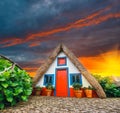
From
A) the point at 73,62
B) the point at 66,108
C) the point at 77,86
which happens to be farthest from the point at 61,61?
the point at 66,108

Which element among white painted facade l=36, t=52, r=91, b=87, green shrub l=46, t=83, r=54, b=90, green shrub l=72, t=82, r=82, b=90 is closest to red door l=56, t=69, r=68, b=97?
white painted facade l=36, t=52, r=91, b=87

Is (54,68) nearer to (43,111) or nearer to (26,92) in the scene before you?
(26,92)

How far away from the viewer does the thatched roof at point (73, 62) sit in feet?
48.8

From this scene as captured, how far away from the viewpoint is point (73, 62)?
1603cm

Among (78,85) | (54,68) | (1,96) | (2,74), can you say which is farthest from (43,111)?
(54,68)

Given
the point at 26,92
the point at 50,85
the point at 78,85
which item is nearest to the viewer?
the point at 26,92

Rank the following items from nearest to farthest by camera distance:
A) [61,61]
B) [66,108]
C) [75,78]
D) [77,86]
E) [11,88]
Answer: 1. [66,108]
2. [11,88]
3. [77,86]
4. [75,78]
5. [61,61]

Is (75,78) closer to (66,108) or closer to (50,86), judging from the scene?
(50,86)

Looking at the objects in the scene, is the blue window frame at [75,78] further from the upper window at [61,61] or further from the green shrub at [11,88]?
the green shrub at [11,88]

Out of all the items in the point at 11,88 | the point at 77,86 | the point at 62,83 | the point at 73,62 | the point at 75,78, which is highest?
the point at 73,62

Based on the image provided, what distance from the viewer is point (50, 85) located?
1662 cm

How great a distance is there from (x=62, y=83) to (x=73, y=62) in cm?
204

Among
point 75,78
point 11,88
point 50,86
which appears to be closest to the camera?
point 11,88

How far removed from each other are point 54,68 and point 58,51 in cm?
152
